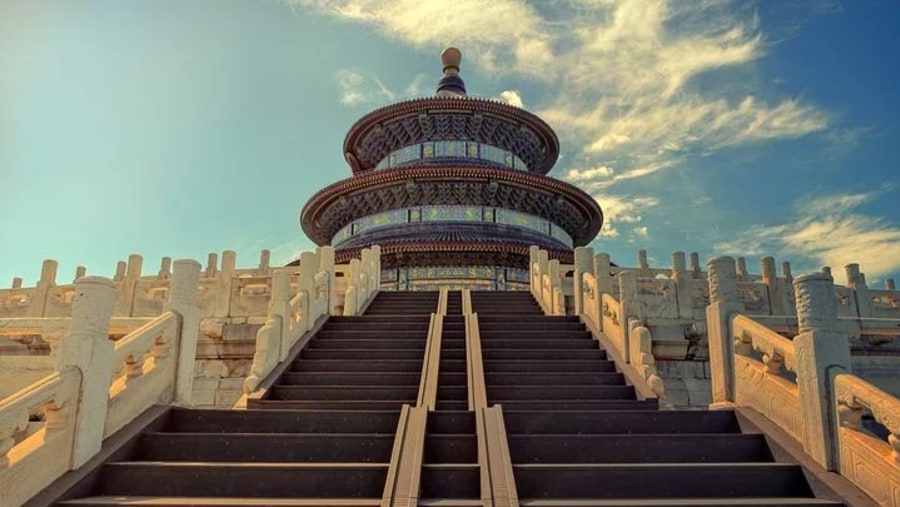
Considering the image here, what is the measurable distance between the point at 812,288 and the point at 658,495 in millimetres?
2271

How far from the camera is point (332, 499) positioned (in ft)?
16.5

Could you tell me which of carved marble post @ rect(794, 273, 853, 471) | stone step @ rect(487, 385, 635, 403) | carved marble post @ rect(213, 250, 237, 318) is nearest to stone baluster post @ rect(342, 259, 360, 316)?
carved marble post @ rect(213, 250, 237, 318)

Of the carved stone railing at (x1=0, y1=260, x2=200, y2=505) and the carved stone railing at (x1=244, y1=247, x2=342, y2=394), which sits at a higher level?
the carved stone railing at (x1=244, y1=247, x2=342, y2=394)

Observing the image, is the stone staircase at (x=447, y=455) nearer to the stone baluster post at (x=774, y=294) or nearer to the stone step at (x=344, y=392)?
the stone step at (x=344, y=392)

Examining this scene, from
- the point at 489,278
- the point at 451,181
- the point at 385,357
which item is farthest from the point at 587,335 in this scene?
the point at 451,181

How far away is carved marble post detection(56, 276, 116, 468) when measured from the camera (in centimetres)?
554

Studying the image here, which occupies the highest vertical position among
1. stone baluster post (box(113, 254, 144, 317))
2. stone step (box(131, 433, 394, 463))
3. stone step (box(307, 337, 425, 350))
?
stone baluster post (box(113, 254, 144, 317))

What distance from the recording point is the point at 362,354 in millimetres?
9742

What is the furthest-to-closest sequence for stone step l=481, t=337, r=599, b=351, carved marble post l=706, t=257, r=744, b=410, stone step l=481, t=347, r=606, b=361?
stone step l=481, t=337, r=599, b=351, stone step l=481, t=347, r=606, b=361, carved marble post l=706, t=257, r=744, b=410

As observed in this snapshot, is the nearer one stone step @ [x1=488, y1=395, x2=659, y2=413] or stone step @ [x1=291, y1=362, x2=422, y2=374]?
stone step @ [x1=488, y1=395, x2=659, y2=413]

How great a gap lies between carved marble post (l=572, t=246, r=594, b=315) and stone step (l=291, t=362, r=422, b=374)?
4.02m

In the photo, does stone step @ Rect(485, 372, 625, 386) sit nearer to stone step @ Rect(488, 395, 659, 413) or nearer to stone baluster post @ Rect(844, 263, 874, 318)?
stone step @ Rect(488, 395, 659, 413)

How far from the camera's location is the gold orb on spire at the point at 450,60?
3247 centimetres

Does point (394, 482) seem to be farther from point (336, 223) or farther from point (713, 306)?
point (336, 223)
